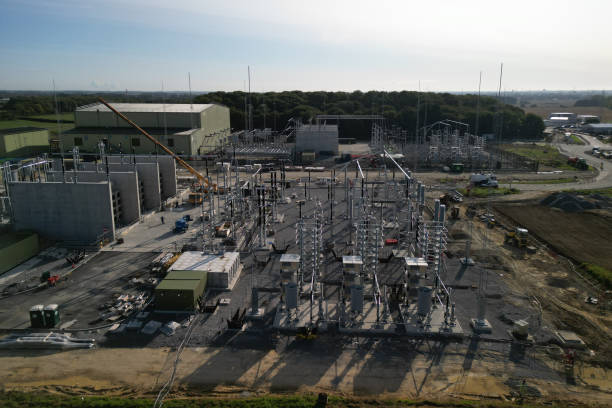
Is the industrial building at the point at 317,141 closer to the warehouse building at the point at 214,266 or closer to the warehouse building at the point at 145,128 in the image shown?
the warehouse building at the point at 145,128

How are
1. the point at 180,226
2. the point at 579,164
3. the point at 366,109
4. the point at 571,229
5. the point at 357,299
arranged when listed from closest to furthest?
the point at 357,299
the point at 180,226
the point at 571,229
the point at 579,164
the point at 366,109

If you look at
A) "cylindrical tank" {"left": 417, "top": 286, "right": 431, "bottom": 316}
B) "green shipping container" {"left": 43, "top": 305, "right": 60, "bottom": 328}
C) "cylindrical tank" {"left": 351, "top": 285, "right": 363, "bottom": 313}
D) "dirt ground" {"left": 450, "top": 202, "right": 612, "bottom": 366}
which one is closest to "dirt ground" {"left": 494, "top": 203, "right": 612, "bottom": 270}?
"dirt ground" {"left": 450, "top": 202, "right": 612, "bottom": 366}

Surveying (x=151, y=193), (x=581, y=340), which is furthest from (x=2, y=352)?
(x=581, y=340)

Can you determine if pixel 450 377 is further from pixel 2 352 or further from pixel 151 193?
pixel 151 193

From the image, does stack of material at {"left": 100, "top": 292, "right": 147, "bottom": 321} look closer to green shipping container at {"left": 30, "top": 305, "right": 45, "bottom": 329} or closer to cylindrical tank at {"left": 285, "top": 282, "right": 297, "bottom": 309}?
green shipping container at {"left": 30, "top": 305, "right": 45, "bottom": 329}

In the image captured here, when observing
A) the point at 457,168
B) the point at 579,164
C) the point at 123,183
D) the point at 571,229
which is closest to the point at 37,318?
the point at 123,183

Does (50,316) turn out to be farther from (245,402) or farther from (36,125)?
(36,125)
